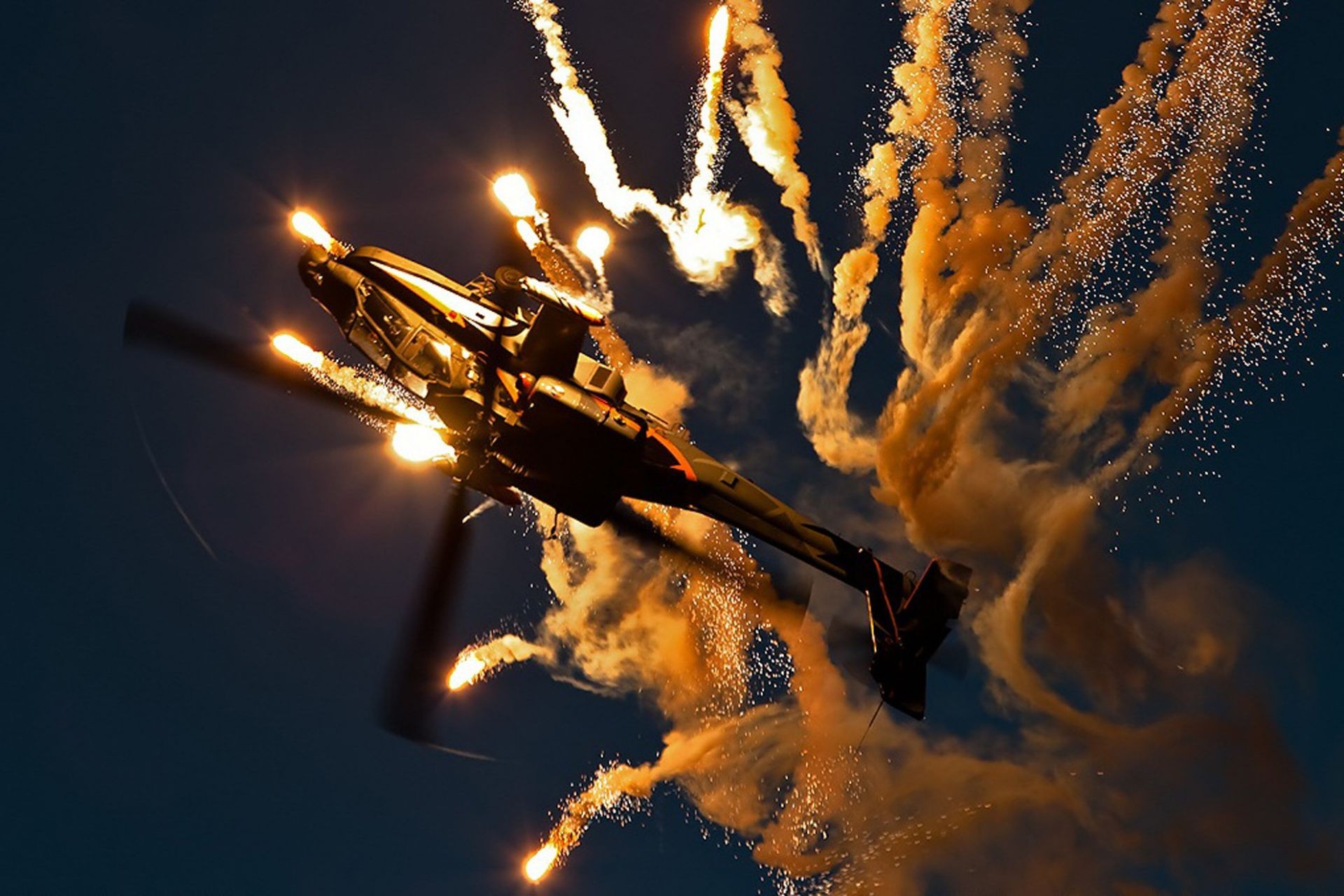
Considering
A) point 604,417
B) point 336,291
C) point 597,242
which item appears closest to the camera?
point 597,242

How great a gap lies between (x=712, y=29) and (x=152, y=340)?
11391 millimetres

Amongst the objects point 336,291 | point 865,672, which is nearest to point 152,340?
point 336,291

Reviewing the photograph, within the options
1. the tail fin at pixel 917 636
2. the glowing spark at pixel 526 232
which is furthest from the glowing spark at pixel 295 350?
the tail fin at pixel 917 636

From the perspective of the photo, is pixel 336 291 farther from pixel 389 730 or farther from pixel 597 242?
pixel 389 730

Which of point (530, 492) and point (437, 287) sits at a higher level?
point (437, 287)

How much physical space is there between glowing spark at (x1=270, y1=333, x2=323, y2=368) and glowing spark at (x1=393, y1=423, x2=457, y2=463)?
3124mm

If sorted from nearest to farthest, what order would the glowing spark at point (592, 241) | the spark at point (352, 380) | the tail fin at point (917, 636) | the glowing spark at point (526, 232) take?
the glowing spark at point (592, 241) → the glowing spark at point (526, 232) → the spark at point (352, 380) → the tail fin at point (917, 636)

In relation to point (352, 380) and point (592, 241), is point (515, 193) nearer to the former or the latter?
point (592, 241)

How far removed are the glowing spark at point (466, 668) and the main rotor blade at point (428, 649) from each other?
5946mm

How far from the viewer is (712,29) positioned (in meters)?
17.6

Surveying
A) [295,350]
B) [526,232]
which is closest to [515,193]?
[526,232]

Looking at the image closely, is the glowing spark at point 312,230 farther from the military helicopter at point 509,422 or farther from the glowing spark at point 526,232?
the glowing spark at point 526,232

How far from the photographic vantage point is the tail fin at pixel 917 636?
17578 millimetres

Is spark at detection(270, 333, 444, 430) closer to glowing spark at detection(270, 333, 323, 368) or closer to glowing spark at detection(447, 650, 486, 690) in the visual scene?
glowing spark at detection(270, 333, 323, 368)
